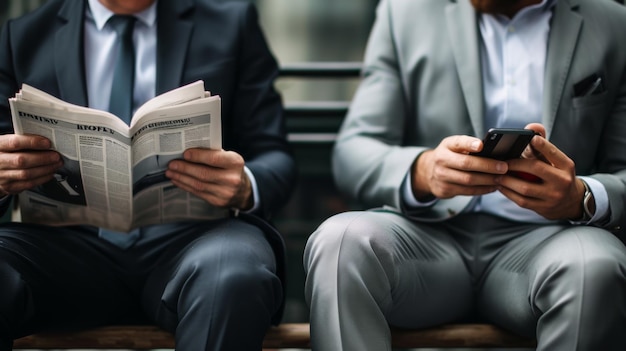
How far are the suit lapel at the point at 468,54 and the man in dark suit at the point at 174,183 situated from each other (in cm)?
53

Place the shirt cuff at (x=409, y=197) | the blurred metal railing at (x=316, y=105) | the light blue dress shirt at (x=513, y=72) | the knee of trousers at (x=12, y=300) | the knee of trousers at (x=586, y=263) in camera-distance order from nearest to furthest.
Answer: the knee of trousers at (x=586, y=263) < the knee of trousers at (x=12, y=300) < the shirt cuff at (x=409, y=197) < the light blue dress shirt at (x=513, y=72) < the blurred metal railing at (x=316, y=105)

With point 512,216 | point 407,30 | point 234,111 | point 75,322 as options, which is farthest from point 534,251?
point 75,322

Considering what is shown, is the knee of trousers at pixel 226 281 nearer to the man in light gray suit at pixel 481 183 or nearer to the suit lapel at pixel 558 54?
the man in light gray suit at pixel 481 183

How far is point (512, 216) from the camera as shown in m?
2.24

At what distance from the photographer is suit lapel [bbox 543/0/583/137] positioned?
7.29 ft

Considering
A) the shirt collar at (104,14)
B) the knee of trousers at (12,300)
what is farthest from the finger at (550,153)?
the knee of trousers at (12,300)

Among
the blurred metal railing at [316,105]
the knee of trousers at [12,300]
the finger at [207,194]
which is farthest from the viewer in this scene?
the blurred metal railing at [316,105]

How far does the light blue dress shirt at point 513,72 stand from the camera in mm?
2262

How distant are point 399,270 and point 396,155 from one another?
356 millimetres

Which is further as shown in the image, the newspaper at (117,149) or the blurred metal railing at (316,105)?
the blurred metal railing at (316,105)

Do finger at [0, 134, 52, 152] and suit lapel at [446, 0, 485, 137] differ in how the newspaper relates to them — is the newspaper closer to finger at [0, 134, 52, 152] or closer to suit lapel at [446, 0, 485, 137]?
finger at [0, 134, 52, 152]

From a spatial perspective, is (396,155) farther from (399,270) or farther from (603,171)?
(603,171)

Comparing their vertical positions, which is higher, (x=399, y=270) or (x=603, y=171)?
(x=603, y=171)

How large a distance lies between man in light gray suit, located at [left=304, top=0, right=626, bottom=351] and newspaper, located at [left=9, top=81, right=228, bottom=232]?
395 millimetres
